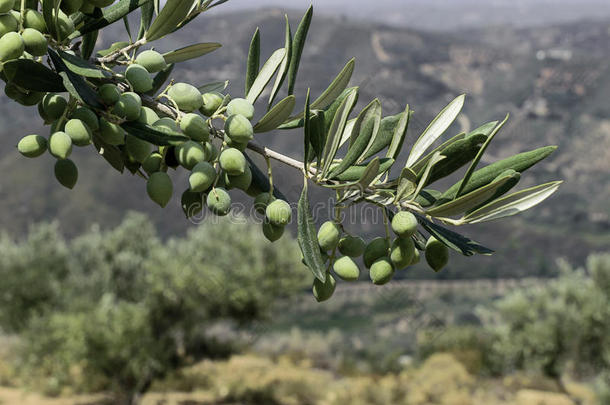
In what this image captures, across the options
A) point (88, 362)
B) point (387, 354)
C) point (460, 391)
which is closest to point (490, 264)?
point (387, 354)

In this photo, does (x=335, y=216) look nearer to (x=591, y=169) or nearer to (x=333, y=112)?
(x=333, y=112)

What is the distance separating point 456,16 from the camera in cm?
19825

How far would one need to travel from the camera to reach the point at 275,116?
2.44 ft

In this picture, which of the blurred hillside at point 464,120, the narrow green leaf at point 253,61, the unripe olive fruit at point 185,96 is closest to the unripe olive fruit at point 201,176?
the unripe olive fruit at point 185,96

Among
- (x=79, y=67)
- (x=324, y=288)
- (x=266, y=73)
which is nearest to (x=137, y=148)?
(x=79, y=67)

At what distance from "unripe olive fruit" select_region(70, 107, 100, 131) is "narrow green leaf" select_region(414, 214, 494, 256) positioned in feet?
1.50

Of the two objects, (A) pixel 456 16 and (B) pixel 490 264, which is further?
(A) pixel 456 16

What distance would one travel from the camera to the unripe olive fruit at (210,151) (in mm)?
724

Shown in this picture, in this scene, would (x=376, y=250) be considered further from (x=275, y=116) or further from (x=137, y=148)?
(x=137, y=148)

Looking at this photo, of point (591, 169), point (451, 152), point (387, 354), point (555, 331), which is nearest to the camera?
point (451, 152)

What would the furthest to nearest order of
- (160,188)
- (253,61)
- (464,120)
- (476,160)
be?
(464,120) → (253,61) → (160,188) → (476,160)

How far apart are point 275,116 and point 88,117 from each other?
0.25m

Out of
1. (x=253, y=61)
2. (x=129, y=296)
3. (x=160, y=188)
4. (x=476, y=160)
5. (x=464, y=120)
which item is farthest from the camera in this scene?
(x=464, y=120)

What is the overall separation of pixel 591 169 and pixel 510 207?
71.1 metres
